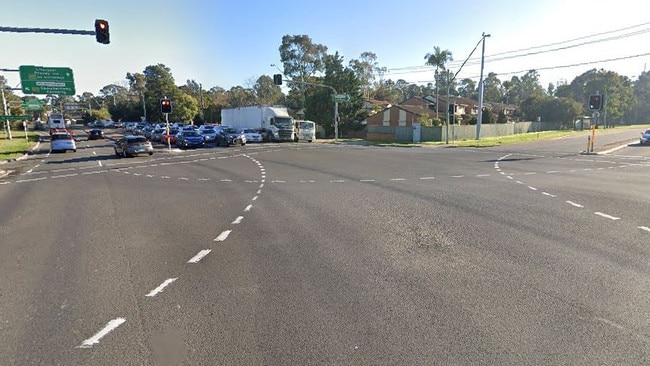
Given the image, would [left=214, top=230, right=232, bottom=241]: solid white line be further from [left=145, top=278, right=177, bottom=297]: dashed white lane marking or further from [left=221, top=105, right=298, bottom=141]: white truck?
[left=221, top=105, right=298, bottom=141]: white truck

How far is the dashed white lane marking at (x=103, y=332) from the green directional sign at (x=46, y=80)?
142 ft

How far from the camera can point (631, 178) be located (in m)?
13.1

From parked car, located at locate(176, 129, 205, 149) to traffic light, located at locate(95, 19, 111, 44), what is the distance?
17.6 meters

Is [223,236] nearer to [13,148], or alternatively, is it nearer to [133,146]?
[133,146]

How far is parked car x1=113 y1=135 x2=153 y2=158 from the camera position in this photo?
23.0 meters

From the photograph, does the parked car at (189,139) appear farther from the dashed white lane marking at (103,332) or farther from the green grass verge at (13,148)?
the dashed white lane marking at (103,332)

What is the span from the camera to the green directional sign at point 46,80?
36031 mm

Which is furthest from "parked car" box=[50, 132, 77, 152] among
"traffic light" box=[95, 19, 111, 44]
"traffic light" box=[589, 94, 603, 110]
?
"traffic light" box=[589, 94, 603, 110]

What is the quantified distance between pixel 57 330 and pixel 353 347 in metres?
2.95

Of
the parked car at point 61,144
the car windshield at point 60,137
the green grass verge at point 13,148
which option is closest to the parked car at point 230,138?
the parked car at point 61,144

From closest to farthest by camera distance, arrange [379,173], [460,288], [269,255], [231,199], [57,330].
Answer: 1. [57,330]
2. [460,288]
3. [269,255]
4. [231,199]
5. [379,173]

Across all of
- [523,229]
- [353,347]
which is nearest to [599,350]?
[353,347]

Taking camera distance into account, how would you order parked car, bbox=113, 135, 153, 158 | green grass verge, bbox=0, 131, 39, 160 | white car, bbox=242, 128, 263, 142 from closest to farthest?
parked car, bbox=113, 135, 153, 158, green grass verge, bbox=0, 131, 39, 160, white car, bbox=242, 128, 263, 142

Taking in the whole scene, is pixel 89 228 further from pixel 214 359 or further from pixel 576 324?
pixel 576 324
